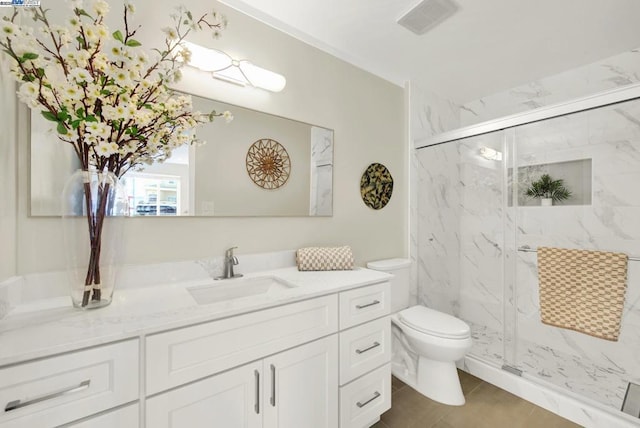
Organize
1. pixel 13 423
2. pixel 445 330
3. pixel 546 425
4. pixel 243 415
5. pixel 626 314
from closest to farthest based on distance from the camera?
pixel 13 423
pixel 243 415
pixel 546 425
pixel 445 330
pixel 626 314

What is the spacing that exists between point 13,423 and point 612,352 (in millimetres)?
3220

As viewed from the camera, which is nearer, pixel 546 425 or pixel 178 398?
pixel 178 398

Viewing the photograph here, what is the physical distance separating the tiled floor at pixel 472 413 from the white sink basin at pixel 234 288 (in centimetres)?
103

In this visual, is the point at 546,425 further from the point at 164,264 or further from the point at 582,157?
the point at 164,264

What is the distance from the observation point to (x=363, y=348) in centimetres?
140

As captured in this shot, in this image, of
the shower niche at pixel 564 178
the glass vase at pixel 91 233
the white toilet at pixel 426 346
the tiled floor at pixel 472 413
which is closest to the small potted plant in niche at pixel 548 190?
the shower niche at pixel 564 178

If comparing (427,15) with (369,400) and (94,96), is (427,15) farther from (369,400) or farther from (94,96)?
(369,400)

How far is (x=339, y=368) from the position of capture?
1.30 meters

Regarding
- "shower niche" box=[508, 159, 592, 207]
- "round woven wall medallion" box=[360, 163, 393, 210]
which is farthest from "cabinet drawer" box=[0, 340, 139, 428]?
"shower niche" box=[508, 159, 592, 207]

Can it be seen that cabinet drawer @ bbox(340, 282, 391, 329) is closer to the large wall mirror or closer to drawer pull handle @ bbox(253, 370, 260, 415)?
drawer pull handle @ bbox(253, 370, 260, 415)

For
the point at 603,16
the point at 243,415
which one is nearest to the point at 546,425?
the point at 243,415

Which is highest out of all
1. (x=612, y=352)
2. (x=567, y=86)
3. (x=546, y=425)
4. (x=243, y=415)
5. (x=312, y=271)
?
(x=567, y=86)

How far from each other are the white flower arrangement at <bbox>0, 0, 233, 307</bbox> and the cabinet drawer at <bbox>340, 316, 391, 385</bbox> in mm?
1072

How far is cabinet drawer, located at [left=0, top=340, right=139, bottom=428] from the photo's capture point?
673 millimetres
